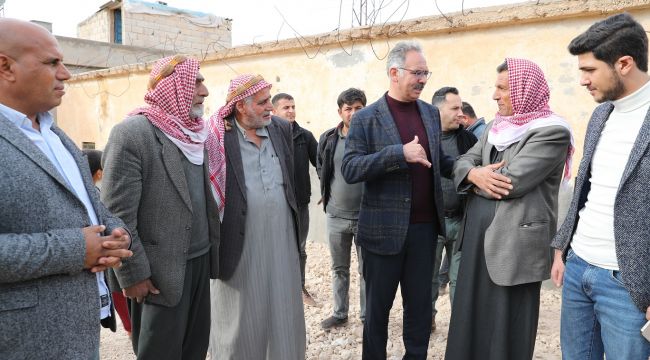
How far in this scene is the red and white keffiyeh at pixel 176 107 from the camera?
7.91ft

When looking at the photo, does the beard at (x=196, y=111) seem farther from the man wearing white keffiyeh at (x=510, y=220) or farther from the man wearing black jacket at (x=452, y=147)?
the man wearing black jacket at (x=452, y=147)

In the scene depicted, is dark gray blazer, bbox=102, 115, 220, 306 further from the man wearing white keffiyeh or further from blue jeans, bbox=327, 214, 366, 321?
blue jeans, bbox=327, 214, 366, 321

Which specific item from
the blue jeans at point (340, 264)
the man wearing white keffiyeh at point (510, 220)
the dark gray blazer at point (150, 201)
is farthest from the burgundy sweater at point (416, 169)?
the dark gray blazer at point (150, 201)

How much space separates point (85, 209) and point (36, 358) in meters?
0.51

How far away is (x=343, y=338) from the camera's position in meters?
3.90

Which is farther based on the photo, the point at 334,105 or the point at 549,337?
the point at 334,105

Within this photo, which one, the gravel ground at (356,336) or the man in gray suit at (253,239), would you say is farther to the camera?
the gravel ground at (356,336)

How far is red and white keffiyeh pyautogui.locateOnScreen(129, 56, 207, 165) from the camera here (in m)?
2.41

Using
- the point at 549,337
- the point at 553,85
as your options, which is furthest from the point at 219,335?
the point at 553,85

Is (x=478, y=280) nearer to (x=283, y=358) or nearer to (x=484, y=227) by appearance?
(x=484, y=227)

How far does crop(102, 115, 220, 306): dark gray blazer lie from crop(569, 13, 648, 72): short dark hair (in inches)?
78.3

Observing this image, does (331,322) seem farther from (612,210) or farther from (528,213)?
(612,210)

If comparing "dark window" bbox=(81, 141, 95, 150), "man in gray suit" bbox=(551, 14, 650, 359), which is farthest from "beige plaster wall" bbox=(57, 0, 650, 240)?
"dark window" bbox=(81, 141, 95, 150)

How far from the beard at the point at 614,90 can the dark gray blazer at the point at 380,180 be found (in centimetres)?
109
